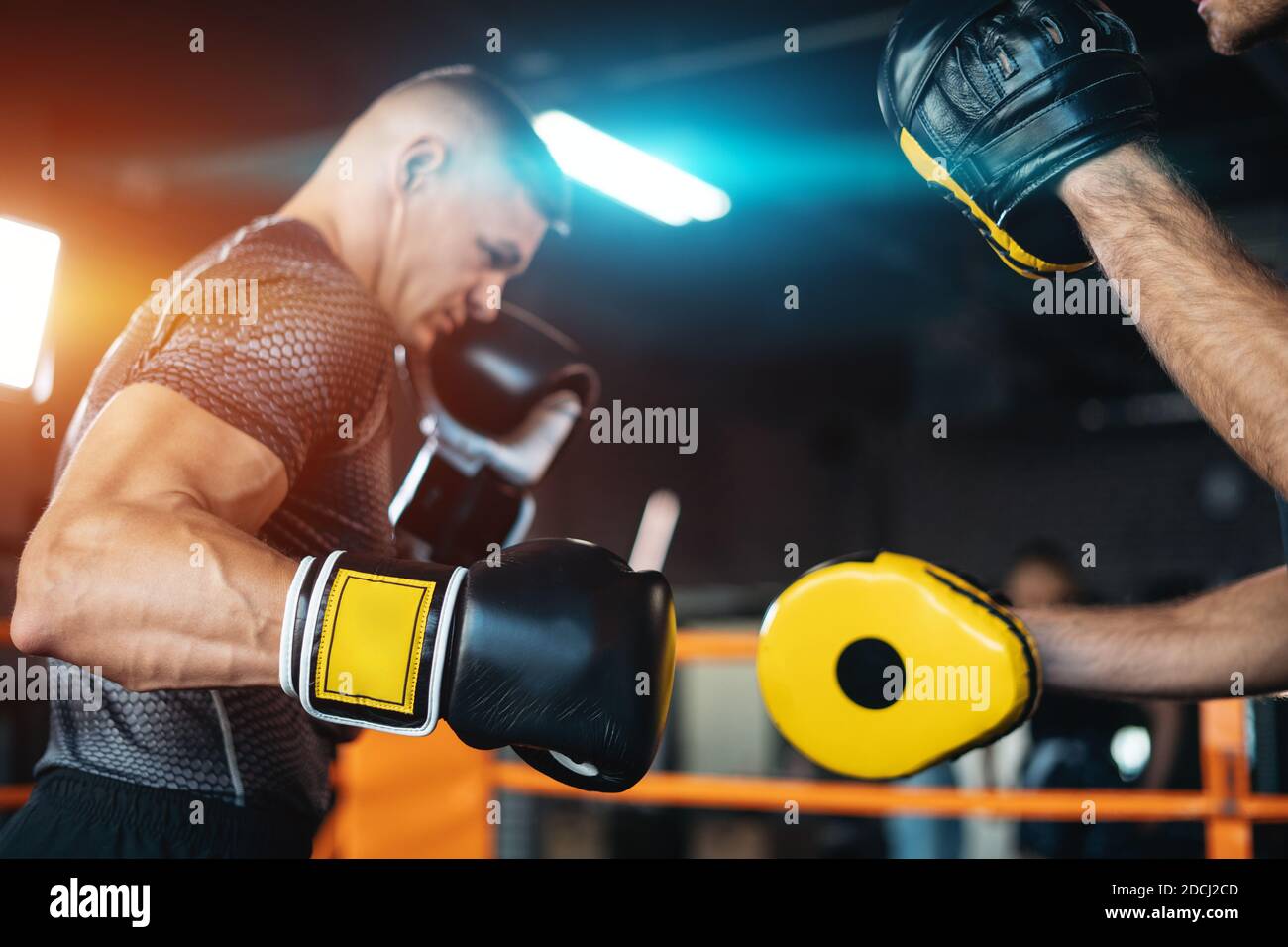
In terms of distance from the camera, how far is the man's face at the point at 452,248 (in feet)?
4.57

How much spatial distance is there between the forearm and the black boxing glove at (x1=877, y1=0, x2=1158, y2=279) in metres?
0.68

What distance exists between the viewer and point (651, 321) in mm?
5020

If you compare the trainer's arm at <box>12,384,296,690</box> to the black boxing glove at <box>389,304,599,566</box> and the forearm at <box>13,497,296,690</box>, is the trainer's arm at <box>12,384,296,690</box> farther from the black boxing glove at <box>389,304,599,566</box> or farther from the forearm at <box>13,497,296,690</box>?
the black boxing glove at <box>389,304,599,566</box>

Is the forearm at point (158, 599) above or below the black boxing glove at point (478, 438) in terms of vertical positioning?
below

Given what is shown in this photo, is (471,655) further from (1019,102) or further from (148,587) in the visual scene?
(1019,102)

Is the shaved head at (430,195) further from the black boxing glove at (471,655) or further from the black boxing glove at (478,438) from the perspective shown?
the black boxing glove at (471,655)

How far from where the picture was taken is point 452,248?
1.43m

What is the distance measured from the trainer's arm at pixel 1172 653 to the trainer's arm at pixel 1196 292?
1.38 ft

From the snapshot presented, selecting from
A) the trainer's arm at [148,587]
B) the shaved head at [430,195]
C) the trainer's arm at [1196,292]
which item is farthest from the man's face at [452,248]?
the trainer's arm at [1196,292]

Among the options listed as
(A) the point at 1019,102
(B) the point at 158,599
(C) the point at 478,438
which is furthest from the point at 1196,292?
(C) the point at 478,438

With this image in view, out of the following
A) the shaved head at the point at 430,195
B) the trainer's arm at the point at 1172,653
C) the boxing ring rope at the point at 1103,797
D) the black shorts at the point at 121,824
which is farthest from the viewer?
the boxing ring rope at the point at 1103,797

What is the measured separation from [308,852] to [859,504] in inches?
227

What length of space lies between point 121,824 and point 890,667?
2.61 ft
